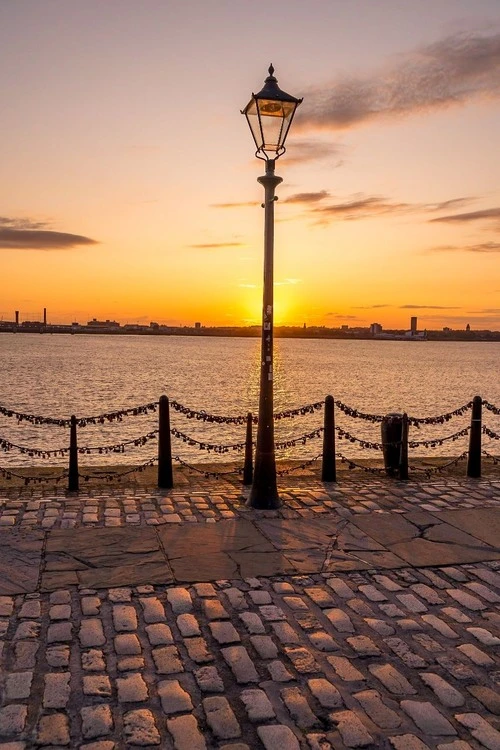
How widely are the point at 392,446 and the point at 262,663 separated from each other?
658 centimetres

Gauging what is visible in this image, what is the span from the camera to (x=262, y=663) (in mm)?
4336

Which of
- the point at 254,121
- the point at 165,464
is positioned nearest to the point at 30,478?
the point at 165,464

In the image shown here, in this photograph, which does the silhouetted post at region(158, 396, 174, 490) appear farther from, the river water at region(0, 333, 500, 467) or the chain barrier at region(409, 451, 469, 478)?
the river water at region(0, 333, 500, 467)

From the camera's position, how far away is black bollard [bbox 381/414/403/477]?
34.4 feet

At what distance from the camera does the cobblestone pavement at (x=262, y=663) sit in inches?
142

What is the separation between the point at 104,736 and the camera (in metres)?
3.52

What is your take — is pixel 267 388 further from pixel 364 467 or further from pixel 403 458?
pixel 364 467

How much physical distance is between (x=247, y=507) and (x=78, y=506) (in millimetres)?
2035

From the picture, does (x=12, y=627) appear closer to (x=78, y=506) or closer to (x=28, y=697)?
(x=28, y=697)

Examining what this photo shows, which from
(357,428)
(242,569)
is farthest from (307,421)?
(242,569)

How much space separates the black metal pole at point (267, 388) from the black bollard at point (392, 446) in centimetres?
272

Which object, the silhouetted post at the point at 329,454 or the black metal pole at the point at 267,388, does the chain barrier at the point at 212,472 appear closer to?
the silhouetted post at the point at 329,454

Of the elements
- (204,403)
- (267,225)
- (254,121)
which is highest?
(254,121)

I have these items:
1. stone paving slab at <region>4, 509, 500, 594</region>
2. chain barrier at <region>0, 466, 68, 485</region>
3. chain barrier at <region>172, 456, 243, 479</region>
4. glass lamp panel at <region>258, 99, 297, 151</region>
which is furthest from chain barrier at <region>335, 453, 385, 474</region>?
glass lamp panel at <region>258, 99, 297, 151</region>
